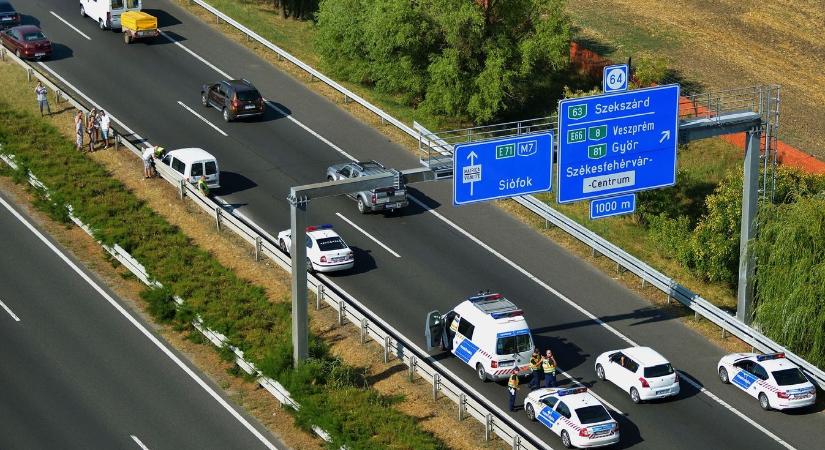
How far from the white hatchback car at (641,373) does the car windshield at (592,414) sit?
2.92m

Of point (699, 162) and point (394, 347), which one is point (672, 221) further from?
point (394, 347)

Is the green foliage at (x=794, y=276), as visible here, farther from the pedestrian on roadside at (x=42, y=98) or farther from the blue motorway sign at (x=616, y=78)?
the pedestrian on roadside at (x=42, y=98)

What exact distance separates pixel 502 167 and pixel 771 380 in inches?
422

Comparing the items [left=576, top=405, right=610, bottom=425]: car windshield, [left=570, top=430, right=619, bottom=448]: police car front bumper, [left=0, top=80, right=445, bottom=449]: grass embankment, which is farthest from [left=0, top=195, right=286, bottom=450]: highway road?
[left=576, top=405, right=610, bottom=425]: car windshield

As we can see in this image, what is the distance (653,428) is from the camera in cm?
3631

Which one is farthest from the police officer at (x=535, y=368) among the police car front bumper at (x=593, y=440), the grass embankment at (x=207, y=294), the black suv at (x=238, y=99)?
the black suv at (x=238, y=99)

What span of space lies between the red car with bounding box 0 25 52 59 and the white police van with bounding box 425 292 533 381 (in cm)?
3092

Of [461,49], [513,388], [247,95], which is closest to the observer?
[513,388]

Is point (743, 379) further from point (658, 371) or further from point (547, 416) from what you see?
point (547, 416)

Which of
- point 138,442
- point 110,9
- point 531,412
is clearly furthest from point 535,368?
point 110,9

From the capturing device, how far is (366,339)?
40.1 meters

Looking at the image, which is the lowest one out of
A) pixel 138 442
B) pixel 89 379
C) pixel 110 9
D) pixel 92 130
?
pixel 138 442

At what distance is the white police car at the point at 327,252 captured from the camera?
43.5m

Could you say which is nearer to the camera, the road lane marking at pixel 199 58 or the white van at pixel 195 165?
the white van at pixel 195 165
